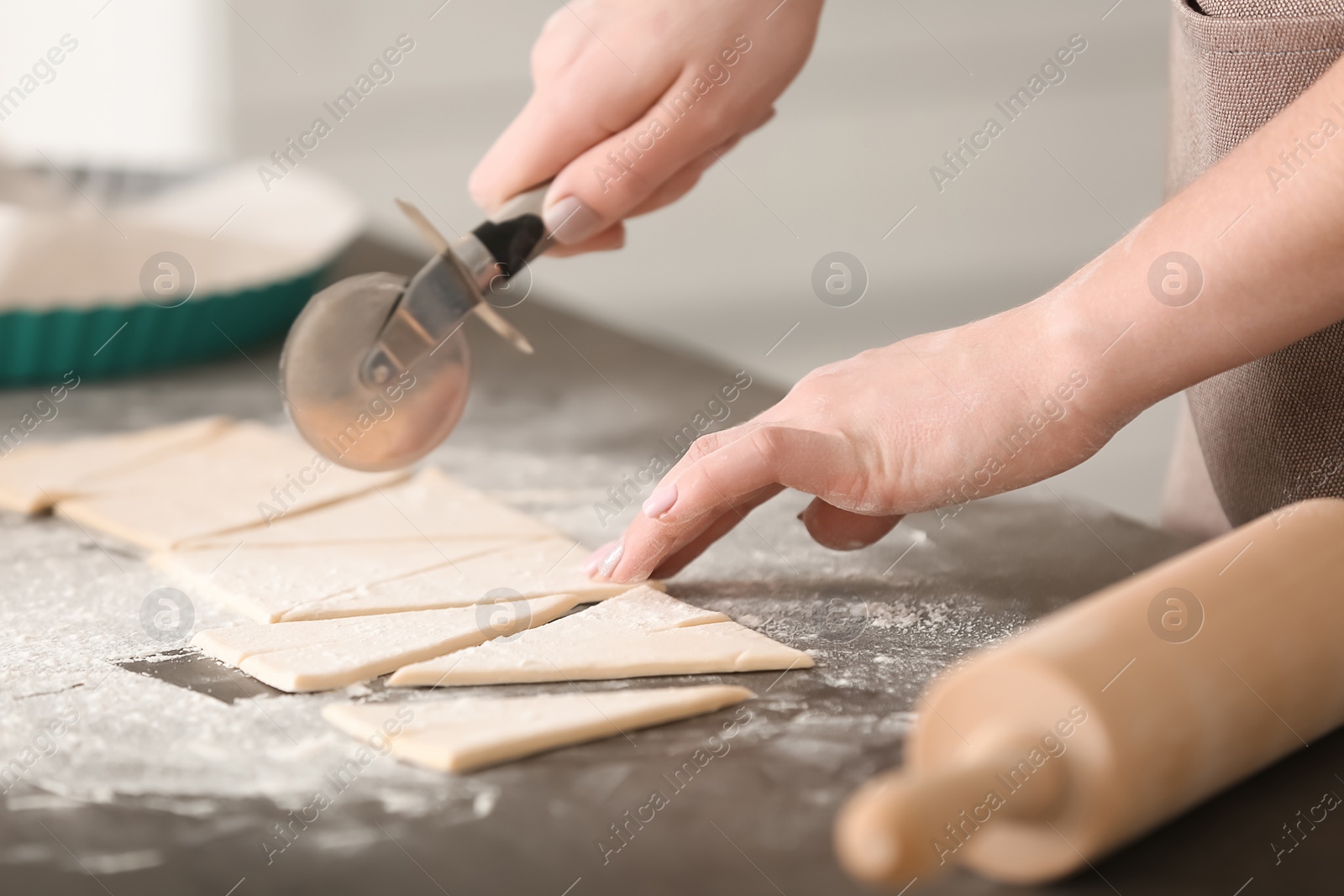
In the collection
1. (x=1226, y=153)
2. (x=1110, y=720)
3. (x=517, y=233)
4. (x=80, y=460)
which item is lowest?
(x=80, y=460)

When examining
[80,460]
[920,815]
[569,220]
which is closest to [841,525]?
[569,220]

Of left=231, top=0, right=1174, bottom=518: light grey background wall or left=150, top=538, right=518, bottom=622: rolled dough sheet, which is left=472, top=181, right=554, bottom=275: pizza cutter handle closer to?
left=150, top=538, right=518, bottom=622: rolled dough sheet

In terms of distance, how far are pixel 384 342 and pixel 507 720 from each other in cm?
49

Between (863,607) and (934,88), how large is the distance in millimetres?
3957

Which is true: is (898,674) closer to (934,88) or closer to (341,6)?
(341,6)

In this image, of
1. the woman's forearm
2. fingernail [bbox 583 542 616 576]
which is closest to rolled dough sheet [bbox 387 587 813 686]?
fingernail [bbox 583 542 616 576]

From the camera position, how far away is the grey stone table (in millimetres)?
866

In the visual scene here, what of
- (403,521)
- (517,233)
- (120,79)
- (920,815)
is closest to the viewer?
(920,815)

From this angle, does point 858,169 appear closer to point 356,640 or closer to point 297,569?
point 297,569

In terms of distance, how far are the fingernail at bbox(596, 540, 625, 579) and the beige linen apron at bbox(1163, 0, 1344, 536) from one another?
674 millimetres

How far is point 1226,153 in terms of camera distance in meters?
1.27

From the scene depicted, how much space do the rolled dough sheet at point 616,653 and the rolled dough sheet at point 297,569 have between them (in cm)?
13

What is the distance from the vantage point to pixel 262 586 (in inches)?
53.2

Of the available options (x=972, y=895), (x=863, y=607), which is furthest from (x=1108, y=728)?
(x=863, y=607)
